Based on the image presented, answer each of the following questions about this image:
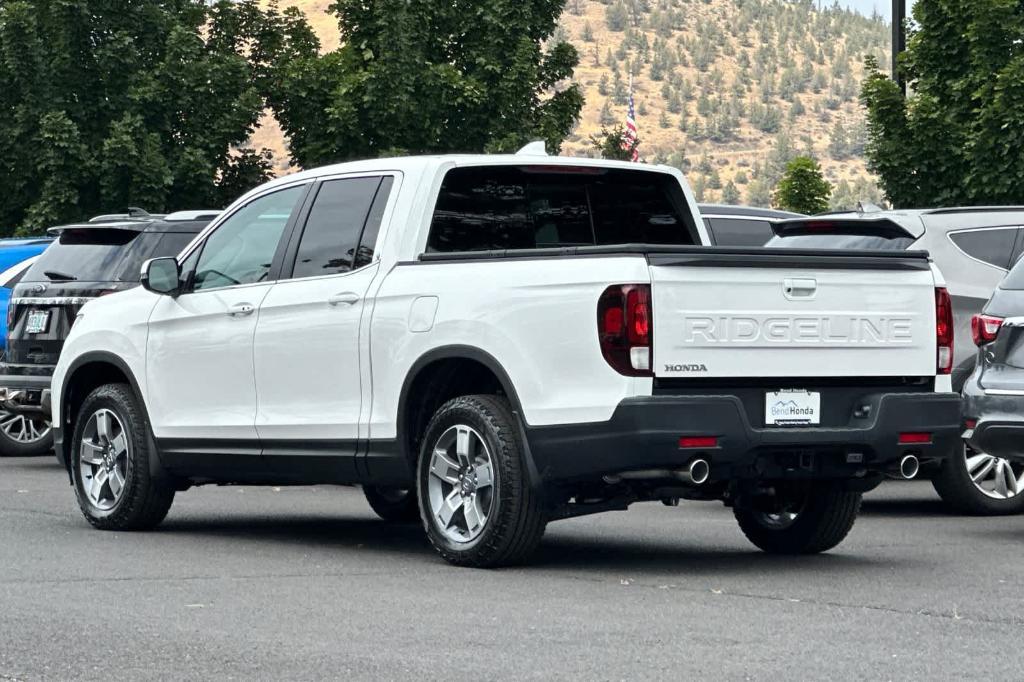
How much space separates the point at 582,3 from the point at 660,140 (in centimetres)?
3224

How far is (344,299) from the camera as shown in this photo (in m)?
10.0

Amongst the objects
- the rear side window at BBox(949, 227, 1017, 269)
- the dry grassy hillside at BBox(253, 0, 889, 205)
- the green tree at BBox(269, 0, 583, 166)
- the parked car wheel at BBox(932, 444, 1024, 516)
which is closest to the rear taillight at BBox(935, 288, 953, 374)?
the parked car wheel at BBox(932, 444, 1024, 516)

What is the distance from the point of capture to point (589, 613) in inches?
313

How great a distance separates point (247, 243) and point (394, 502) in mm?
1953

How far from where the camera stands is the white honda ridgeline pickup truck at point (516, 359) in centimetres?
881

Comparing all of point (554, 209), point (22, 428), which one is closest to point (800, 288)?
point (554, 209)

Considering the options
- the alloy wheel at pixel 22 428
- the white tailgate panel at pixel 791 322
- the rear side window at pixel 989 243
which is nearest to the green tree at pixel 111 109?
the alloy wheel at pixel 22 428

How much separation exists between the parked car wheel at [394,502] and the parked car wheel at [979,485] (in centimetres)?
335

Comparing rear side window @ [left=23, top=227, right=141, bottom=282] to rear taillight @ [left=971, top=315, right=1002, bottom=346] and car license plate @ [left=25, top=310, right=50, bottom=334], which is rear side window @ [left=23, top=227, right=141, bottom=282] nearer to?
car license plate @ [left=25, top=310, right=50, bottom=334]

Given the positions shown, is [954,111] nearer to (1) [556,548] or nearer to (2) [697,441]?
(1) [556,548]

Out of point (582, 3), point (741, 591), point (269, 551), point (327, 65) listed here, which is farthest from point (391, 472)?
point (582, 3)

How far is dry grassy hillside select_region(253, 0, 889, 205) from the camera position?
112 meters

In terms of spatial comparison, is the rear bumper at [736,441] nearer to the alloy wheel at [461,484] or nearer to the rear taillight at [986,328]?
the alloy wheel at [461,484]

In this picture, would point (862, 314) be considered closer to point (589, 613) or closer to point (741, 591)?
point (741, 591)
